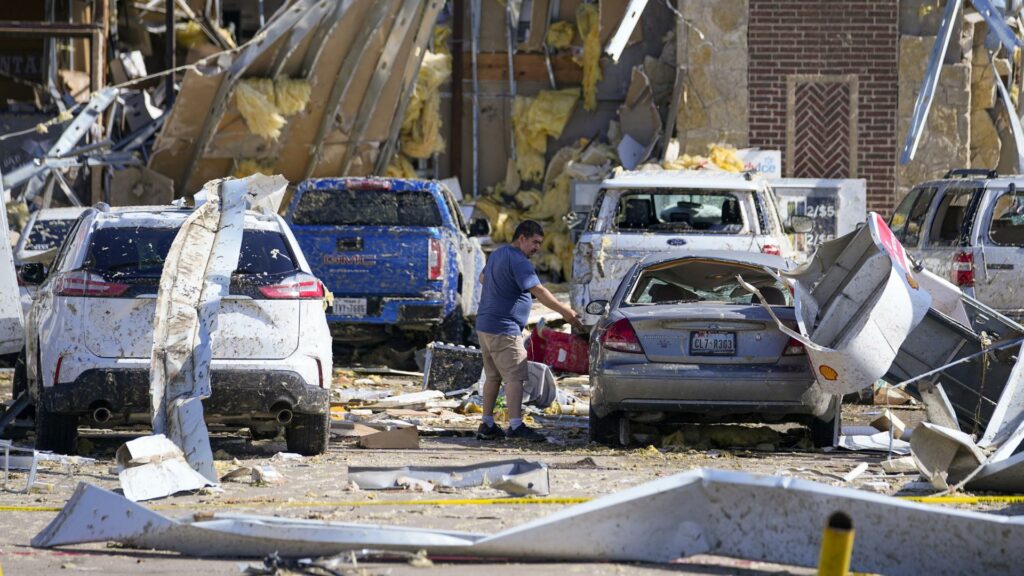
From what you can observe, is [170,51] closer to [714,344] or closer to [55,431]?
[55,431]

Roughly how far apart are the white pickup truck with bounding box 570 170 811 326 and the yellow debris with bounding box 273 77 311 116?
746 cm

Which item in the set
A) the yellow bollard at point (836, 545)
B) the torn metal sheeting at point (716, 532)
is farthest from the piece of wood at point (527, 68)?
the yellow bollard at point (836, 545)

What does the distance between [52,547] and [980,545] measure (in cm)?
417

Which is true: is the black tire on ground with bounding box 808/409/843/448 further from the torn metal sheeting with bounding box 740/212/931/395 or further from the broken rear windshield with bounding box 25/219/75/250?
the broken rear windshield with bounding box 25/219/75/250

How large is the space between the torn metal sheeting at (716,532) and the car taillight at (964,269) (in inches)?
367

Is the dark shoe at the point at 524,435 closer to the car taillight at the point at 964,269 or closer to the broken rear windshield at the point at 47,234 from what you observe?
the car taillight at the point at 964,269

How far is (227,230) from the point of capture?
10422 mm

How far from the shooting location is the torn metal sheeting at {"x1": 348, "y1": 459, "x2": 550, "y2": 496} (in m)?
9.42

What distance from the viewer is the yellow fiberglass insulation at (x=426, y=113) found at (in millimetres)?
24938

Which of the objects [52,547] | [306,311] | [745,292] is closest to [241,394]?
[306,311]

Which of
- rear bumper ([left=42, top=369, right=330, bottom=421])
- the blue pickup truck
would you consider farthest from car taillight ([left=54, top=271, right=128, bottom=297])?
the blue pickup truck

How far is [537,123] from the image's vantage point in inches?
1002

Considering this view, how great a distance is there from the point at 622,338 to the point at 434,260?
6.25 meters

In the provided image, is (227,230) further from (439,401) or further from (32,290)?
(32,290)
